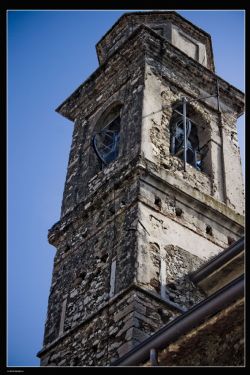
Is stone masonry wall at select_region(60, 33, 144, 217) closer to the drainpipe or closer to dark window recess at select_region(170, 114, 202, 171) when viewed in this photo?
dark window recess at select_region(170, 114, 202, 171)

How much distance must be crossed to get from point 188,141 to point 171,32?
3.98m

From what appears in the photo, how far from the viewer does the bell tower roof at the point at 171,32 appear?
1752cm

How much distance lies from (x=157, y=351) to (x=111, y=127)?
9.05 metres

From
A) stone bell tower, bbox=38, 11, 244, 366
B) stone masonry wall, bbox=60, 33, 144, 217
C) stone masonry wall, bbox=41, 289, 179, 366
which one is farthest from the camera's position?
stone masonry wall, bbox=60, 33, 144, 217

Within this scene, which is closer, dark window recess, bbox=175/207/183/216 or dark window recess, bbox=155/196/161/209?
dark window recess, bbox=155/196/161/209

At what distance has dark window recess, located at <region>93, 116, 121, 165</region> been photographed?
14.4 metres

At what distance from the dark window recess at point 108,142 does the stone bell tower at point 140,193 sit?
30 millimetres

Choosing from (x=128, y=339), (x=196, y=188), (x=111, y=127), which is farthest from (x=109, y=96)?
(x=128, y=339)

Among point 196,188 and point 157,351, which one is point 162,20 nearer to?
point 196,188

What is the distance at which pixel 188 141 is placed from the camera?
14664 millimetres

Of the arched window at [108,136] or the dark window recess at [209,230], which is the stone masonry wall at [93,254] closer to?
the dark window recess at [209,230]

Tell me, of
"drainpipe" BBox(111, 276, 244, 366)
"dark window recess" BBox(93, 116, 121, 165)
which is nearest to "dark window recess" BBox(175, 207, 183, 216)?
"dark window recess" BBox(93, 116, 121, 165)

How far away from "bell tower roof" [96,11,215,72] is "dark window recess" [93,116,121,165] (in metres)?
2.97

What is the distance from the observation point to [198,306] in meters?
6.43
